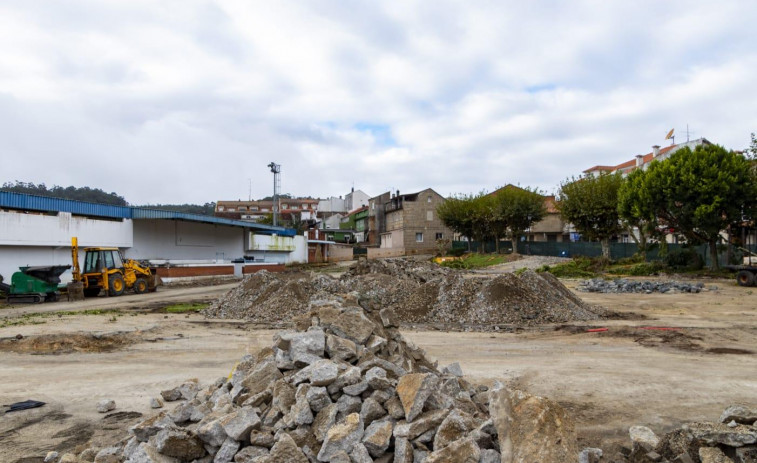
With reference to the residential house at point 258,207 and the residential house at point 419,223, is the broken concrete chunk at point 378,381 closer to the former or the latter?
the residential house at point 419,223

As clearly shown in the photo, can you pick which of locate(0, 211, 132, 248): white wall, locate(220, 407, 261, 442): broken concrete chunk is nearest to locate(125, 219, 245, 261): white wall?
locate(0, 211, 132, 248): white wall

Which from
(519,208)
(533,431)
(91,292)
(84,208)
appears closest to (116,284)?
(91,292)

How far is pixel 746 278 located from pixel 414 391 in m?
28.0

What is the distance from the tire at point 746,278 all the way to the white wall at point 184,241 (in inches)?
1475

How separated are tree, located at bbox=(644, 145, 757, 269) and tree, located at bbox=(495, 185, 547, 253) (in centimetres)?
2042

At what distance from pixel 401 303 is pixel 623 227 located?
32.3 m

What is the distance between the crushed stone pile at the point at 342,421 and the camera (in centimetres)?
415

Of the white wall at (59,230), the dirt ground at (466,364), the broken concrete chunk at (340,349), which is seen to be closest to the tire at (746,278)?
the dirt ground at (466,364)

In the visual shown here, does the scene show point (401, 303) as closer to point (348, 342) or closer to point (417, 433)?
point (348, 342)

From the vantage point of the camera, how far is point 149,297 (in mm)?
24000

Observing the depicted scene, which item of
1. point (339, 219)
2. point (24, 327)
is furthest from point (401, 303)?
point (339, 219)

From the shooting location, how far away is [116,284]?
24141 mm

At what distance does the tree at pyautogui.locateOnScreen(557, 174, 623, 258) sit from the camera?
138 feet

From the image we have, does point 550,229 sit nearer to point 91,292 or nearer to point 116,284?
point 116,284
